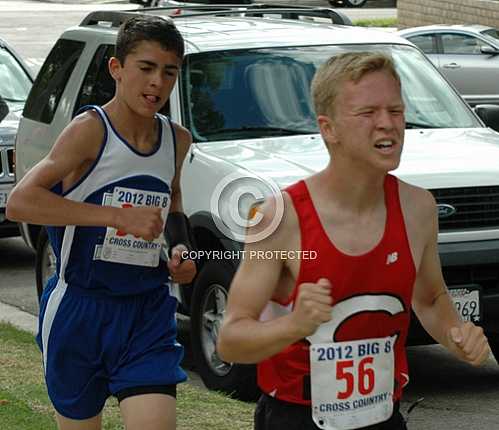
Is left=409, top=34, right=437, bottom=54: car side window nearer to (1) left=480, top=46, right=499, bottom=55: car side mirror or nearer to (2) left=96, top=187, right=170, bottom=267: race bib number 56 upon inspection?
(1) left=480, top=46, right=499, bottom=55: car side mirror

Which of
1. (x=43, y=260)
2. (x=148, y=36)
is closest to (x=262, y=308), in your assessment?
(x=148, y=36)

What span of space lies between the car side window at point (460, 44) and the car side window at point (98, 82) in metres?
13.0

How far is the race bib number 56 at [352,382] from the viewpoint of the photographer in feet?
12.6

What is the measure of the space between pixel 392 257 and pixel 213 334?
162 inches

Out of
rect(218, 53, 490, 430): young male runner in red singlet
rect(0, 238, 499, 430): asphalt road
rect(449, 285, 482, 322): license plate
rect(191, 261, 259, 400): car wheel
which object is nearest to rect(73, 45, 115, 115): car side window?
rect(0, 238, 499, 430): asphalt road

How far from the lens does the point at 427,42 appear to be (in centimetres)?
2188

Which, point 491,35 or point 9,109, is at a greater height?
point 9,109

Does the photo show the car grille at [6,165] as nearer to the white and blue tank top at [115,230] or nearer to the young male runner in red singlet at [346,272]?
the white and blue tank top at [115,230]

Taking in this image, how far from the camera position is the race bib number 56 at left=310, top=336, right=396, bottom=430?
151 inches

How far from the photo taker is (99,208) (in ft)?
15.9

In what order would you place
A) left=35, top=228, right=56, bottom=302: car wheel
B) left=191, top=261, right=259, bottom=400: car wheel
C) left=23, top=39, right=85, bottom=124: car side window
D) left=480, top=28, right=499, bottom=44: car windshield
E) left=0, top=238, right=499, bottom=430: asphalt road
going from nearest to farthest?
left=0, top=238, right=499, bottom=430: asphalt road, left=191, top=261, right=259, bottom=400: car wheel, left=35, top=228, right=56, bottom=302: car wheel, left=23, top=39, right=85, bottom=124: car side window, left=480, top=28, right=499, bottom=44: car windshield

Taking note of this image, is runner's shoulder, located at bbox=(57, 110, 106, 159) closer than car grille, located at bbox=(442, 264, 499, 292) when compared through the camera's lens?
Yes

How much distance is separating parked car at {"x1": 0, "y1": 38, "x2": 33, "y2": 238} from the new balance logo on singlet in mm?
8302

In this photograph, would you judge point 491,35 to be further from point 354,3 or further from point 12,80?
point 354,3
